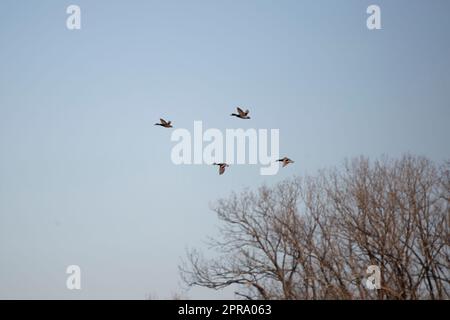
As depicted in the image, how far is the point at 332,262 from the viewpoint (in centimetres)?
2188

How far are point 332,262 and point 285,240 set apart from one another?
2.14 m

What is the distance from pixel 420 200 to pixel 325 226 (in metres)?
3.04

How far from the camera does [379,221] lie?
21.4m
